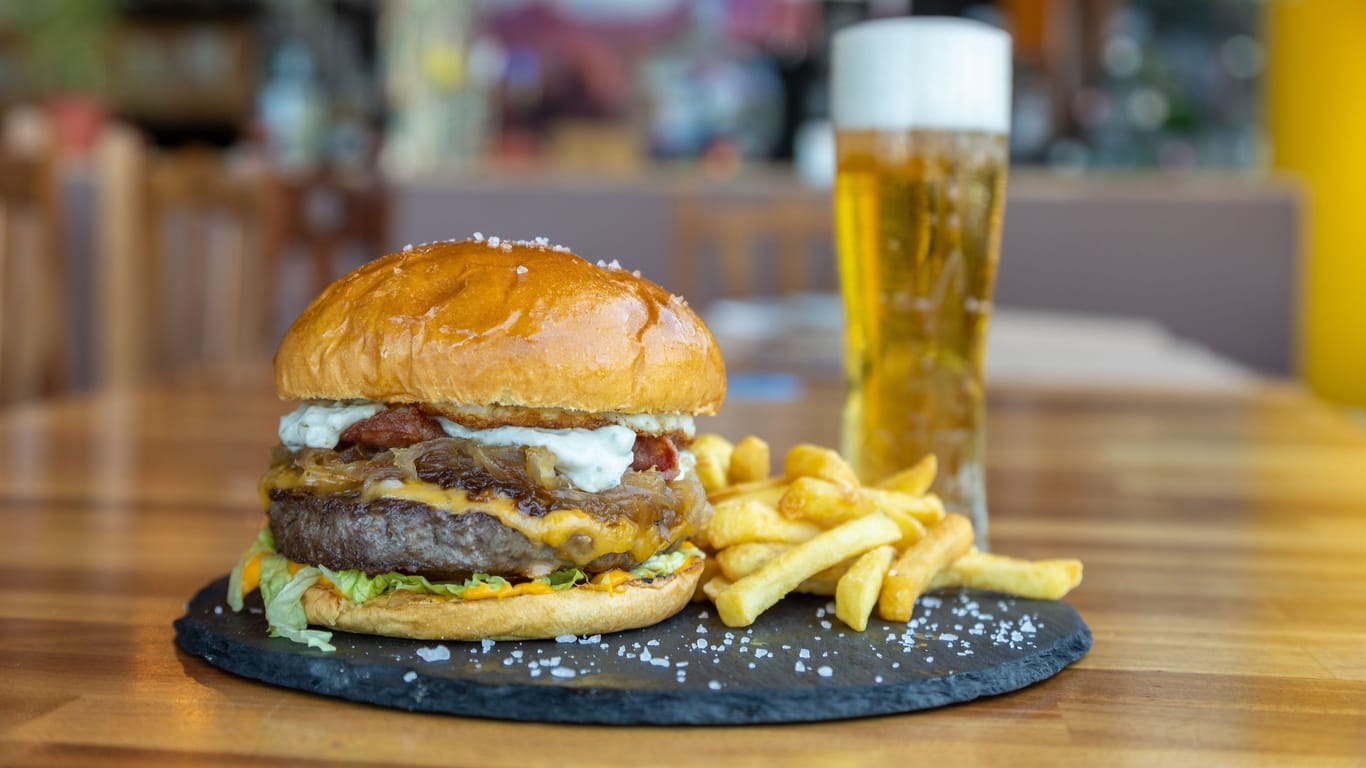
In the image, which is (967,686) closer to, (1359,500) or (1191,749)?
(1191,749)

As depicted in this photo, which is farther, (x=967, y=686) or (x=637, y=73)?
(x=637, y=73)

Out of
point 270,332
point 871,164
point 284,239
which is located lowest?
point 270,332

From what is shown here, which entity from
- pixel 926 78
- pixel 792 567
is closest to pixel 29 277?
pixel 926 78

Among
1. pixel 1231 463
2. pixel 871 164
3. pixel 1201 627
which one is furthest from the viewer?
pixel 1231 463

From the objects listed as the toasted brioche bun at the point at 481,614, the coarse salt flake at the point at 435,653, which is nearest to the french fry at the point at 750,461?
the toasted brioche bun at the point at 481,614

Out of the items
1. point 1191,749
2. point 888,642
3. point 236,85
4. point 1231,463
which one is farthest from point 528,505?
point 236,85

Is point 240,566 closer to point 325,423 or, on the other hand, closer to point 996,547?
point 325,423

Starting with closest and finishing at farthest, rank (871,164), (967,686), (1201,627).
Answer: (967,686)
(1201,627)
(871,164)

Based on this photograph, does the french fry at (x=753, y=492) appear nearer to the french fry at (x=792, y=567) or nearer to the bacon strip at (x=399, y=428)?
the french fry at (x=792, y=567)
